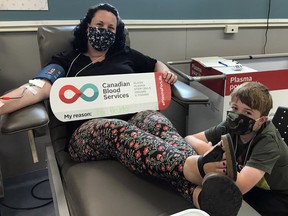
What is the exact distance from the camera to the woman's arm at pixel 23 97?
1.17 meters

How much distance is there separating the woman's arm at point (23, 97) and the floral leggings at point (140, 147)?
0.23 m

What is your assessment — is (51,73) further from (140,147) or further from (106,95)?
(140,147)

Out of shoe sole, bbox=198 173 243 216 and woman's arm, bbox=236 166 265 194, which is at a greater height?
shoe sole, bbox=198 173 243 216

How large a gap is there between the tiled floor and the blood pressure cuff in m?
0.74

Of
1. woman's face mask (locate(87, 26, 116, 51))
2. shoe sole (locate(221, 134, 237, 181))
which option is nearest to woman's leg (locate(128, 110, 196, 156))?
shoe sole (locate(221, 134, 237, 181))

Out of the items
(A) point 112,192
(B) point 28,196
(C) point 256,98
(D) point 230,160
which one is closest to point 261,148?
(C) point 256,98

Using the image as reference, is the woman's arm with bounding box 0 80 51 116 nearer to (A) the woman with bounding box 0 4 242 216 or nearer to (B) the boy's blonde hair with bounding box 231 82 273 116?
(A) the woman with bounding box 0 4 242 216

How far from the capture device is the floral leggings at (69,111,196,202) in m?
1.00

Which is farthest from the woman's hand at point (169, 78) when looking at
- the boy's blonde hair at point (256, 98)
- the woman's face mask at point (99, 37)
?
the boy's blonde hair at point (256, 98)

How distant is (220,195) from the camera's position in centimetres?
82

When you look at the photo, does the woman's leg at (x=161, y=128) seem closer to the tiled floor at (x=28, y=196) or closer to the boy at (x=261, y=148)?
the boy at (x=261, y=148)

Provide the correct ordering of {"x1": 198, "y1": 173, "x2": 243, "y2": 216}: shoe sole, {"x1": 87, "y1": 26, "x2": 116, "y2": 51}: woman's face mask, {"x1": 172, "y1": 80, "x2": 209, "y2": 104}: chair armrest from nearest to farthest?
{"x1": 198, "y1": 173, "x2": 243, "y2": 216}: shoe sole
{"x1": 172, "y1": 80, "x2": 209, "y2": 104}: chair armrest
{"x1": 87, "y1": 26, "x2": 116, "y2": 51}: woman's face mask

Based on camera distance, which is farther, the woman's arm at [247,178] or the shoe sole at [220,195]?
the woman's arm at [247,178]

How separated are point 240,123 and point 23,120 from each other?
2.63 feet
